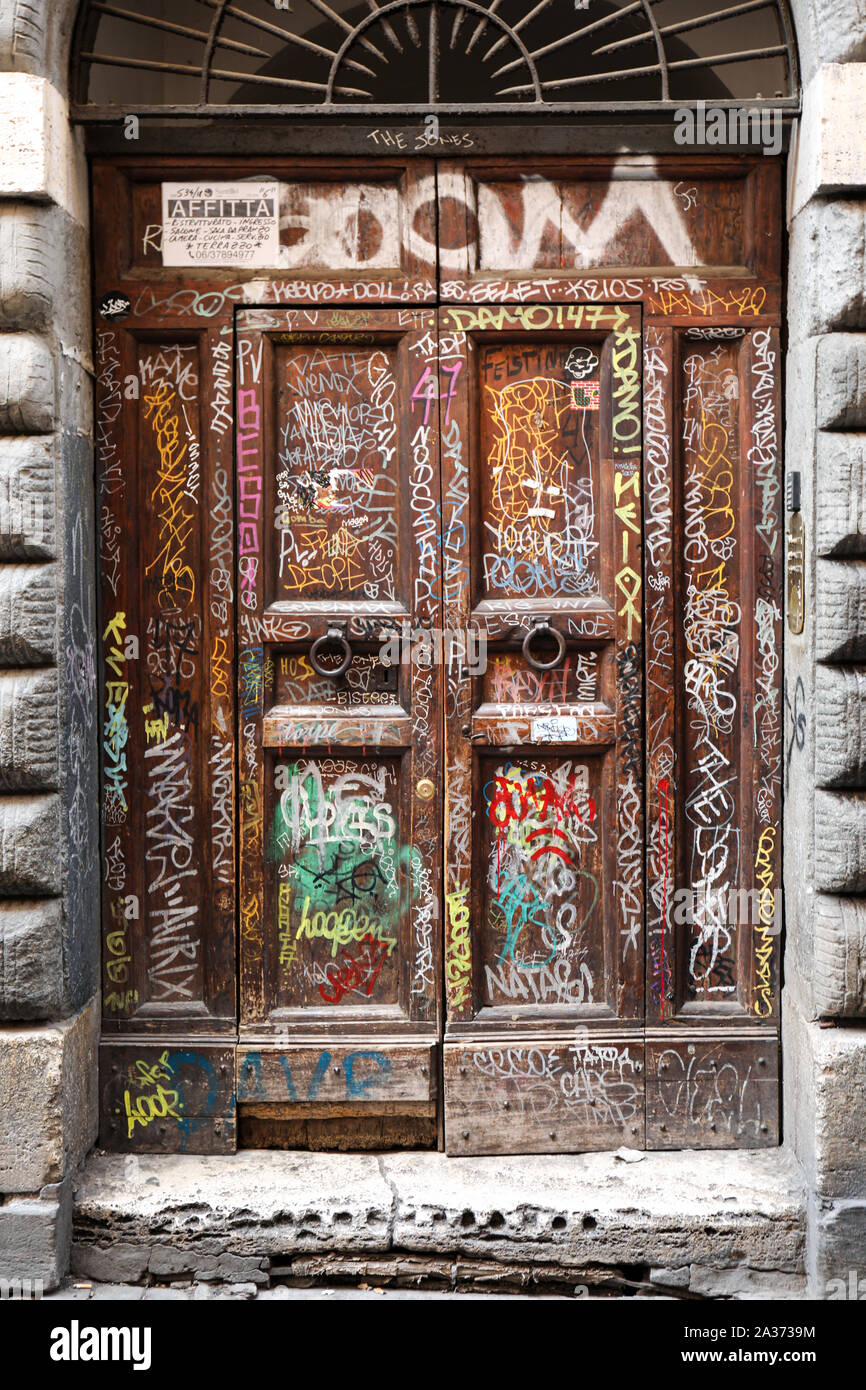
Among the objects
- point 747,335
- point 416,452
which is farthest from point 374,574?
point 747,335

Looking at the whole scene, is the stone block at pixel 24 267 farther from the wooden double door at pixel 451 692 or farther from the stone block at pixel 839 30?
the stone block at pixel 839 30

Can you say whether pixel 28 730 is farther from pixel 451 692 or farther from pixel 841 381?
pixel 841 381

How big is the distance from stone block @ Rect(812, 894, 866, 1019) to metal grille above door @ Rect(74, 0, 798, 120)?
2.42 meters

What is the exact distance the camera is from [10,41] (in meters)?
3.19

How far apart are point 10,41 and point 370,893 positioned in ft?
8.87

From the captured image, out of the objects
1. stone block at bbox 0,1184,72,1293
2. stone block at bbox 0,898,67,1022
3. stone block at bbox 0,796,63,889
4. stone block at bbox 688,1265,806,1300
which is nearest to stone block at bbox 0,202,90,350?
stone block at bbox 0,796,63,889

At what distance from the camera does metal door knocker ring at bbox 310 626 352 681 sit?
11.8 ft

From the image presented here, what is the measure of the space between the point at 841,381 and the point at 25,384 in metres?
2.32

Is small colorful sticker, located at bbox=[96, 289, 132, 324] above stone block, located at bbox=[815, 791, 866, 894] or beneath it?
above

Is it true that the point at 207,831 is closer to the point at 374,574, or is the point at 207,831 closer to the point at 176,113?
the point at 374,574

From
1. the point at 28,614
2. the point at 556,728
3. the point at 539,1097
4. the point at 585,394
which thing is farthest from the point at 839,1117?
the point at 28,614

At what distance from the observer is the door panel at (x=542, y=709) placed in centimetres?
360

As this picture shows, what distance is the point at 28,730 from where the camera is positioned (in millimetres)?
3264

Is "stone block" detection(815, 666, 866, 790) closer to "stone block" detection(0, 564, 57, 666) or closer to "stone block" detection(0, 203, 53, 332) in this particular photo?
"stone block" detection(0, 564, 57, 666)
